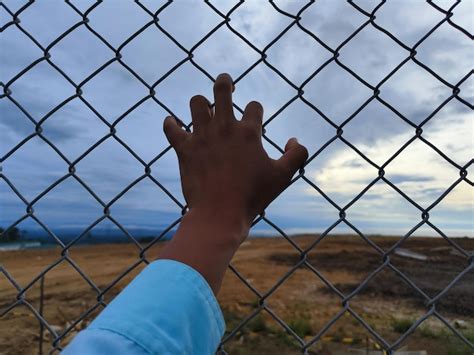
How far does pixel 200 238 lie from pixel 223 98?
285mm

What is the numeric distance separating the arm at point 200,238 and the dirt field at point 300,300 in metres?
1.11

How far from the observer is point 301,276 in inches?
609

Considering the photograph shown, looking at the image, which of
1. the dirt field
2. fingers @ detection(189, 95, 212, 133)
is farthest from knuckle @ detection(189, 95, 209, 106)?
the dirt field

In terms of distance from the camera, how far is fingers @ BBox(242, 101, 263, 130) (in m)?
1.03

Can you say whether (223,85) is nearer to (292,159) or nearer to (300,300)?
(292,159)

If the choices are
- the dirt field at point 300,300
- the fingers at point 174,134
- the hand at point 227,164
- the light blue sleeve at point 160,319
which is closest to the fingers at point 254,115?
the hand at point 227,164

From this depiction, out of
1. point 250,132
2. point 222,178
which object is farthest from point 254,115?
point 222,178

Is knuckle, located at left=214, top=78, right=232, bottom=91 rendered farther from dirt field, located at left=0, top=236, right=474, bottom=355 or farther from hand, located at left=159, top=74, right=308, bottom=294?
dirt field, located at left=0, top=236, right=474, bottom=355

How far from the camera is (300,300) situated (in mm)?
11969

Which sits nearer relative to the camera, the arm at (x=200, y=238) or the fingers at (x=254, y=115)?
the arm at (x=200, y=238)

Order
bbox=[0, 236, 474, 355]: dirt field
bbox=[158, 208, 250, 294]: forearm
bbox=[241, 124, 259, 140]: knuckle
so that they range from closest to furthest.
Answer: bbox=[158, 208, 250, 294]: forearm → bbox=[241, 124, 259, 140]: knuckle → bbox=[0, 236, 474, 355]: dirt field

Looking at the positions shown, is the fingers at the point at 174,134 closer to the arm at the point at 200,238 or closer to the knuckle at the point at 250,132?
the arm at the point at 200,238

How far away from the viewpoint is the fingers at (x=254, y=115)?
103cm

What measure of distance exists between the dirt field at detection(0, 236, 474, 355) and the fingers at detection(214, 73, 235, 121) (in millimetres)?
1174
